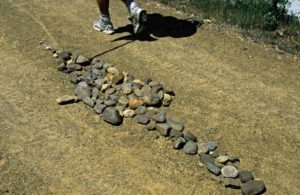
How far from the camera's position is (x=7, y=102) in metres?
6.00

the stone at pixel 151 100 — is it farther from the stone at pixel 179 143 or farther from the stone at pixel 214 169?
the stone at pixel 214 169

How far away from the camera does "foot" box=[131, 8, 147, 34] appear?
7243 millimetres

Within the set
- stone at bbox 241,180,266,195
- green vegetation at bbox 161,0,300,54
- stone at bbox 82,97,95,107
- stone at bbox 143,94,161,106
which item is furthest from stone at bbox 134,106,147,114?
green vegetation at bbox 161,0,300,54

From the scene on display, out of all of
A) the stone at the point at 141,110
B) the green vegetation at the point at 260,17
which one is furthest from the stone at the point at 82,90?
the green vegetation at the point at 260,17

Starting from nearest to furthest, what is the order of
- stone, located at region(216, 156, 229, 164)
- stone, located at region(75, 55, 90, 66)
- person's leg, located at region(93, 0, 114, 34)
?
stone, located at region(216, 156, 229, 164) < stone, located at region(75, 55, 90, 66) < person's leg, located at region(93, 0, 114, 34)

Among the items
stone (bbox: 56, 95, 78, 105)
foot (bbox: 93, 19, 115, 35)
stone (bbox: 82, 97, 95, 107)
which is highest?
foot (bbox: 93, 19, 115, 35)

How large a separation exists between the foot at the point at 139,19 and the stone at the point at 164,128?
217cm

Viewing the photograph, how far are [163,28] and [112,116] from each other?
9.20 ft

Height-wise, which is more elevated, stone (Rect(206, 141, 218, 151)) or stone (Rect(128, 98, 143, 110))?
stone (Rect(128, 98, 143, 110))

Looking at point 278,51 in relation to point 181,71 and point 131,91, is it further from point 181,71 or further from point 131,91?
point 131,91

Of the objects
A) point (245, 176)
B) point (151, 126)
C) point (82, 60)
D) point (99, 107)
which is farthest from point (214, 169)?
point (82, 60)

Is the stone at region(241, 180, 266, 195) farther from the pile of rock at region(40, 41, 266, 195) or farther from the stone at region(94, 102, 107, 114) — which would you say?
the stone at region(94, 102, 107, 114)

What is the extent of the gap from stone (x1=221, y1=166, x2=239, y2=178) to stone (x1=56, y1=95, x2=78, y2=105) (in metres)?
2.04

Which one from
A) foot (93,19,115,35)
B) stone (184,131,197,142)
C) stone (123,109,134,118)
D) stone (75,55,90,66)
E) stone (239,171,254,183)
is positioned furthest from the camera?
foot (93,19,115,35)
